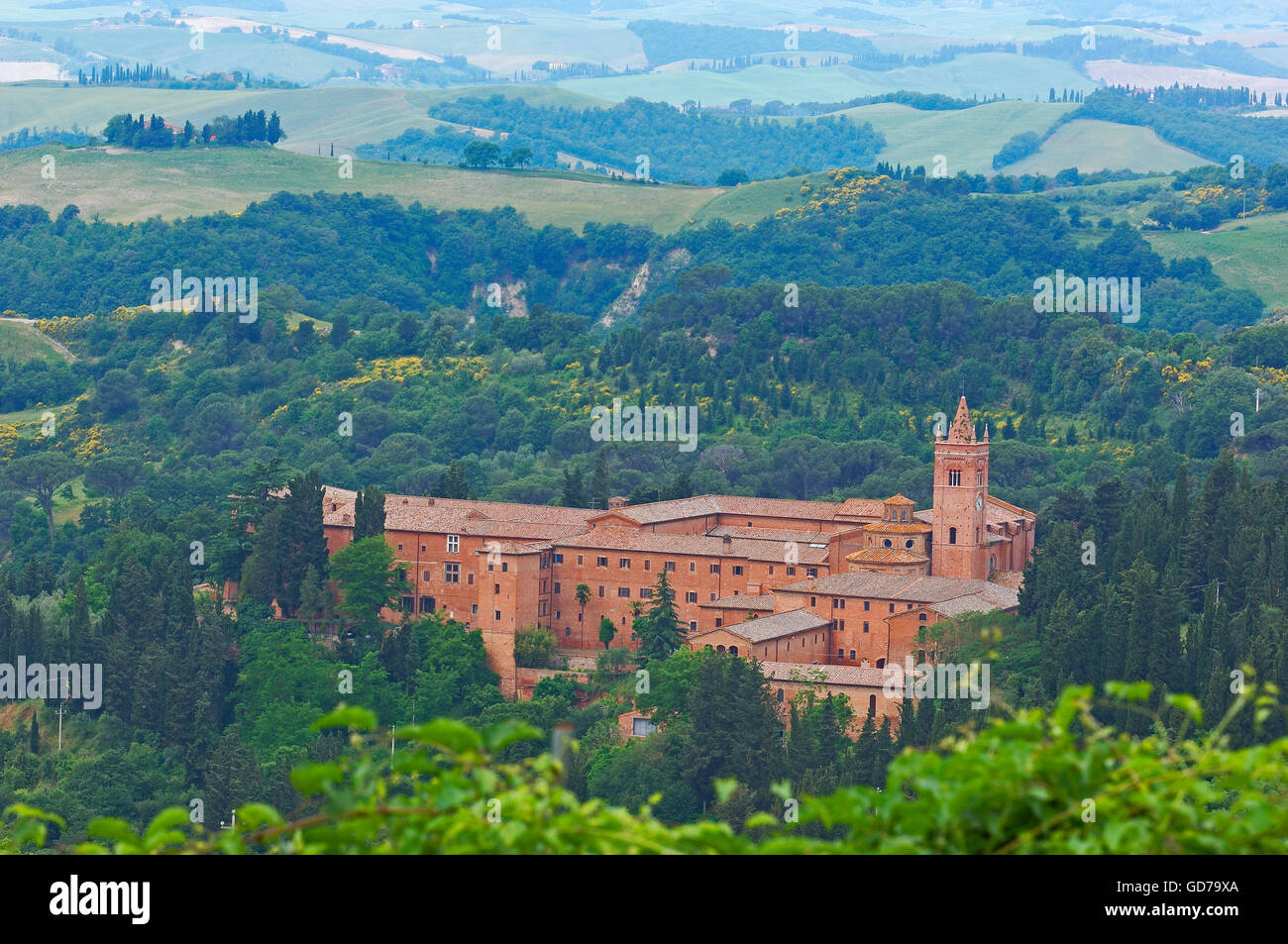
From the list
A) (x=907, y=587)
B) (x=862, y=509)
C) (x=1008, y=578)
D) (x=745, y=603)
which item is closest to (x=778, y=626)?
(x=745, y=603)

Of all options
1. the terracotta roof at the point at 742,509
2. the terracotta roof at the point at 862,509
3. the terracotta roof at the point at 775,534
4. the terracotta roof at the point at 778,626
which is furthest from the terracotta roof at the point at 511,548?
the terracotta roof at the point at 862,509

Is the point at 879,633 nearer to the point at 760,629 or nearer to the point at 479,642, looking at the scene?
the point at 760,629

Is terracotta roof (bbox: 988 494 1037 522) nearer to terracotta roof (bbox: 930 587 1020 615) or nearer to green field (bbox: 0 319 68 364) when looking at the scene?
terracotta roof (bbox: 930 587 1020 615)

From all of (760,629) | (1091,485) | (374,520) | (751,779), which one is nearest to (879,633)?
(760,629)

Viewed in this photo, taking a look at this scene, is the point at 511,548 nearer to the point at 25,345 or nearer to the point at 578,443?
the point at 578,443

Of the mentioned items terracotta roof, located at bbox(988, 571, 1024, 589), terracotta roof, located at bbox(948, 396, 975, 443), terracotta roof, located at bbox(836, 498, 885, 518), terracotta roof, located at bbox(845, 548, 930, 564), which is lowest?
terracotta roof, located at bbox(988, 571, 1024, 589)

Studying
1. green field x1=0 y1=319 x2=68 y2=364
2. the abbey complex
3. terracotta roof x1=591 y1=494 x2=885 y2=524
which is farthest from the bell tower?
green field x1=0 y1=319 x2=68 y2=364
